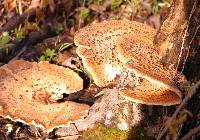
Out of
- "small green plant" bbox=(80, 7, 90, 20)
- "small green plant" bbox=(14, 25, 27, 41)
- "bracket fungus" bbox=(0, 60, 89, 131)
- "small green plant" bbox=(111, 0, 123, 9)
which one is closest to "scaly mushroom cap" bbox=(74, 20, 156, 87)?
"bracket fungus" bbox=(0, 60, 89, 131)

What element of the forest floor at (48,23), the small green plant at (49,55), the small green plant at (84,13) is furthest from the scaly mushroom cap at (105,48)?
the small green plant at (84,13)

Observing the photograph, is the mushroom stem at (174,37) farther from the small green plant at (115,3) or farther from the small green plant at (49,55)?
the small green plant at (115,3)

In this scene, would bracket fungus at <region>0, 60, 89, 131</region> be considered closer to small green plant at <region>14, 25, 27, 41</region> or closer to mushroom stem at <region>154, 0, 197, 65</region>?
mushroom stem at <region>154, 0, 197, 65</region>

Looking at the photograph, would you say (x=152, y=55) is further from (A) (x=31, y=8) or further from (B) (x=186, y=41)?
(A) (x=31, y=8)

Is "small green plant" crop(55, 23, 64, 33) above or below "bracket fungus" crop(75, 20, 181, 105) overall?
below

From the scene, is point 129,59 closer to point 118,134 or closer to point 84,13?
point 118,134

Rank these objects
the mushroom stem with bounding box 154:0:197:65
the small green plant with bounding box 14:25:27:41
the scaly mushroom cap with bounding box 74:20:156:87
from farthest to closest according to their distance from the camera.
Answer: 1. the small green plant with bounding box 14:25:27:41
2. the scaly mushroom cap with bounding box 74:20:156:87
3. the mushroom stem with bounding box 154:0:197:65

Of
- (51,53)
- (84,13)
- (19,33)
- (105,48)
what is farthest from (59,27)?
(105,48)
